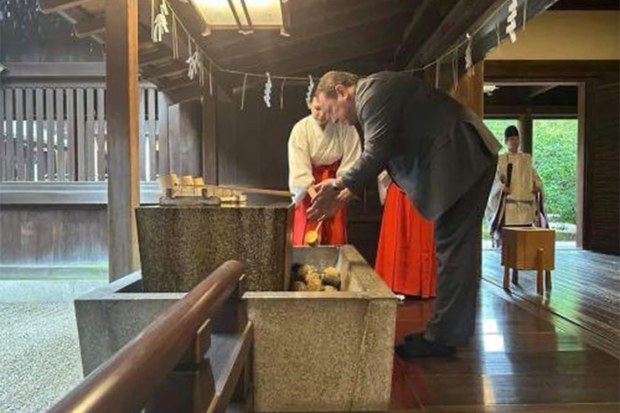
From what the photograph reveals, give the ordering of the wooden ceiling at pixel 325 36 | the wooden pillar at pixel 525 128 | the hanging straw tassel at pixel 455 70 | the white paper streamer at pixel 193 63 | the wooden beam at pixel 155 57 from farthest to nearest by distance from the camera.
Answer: the wooden pillar at pixel 525 128 → the hanging straw tassel at pixel 455 70 → the white paper streamer at pixel 193 63 → the wooden beam at pixel 155 57 → the wooden ceiling at pixel 325 36

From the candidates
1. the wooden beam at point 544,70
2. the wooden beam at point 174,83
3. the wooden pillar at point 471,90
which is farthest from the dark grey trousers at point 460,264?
the wooden beam at point 544,70

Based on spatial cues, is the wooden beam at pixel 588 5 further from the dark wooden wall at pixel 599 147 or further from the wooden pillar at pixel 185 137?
the wooden pillar at pixel 185 137

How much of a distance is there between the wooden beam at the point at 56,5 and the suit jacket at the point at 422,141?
1.47 meters

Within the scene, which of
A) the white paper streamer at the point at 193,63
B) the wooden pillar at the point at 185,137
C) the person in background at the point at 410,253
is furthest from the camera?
the wooden pillar at the point at 185,137

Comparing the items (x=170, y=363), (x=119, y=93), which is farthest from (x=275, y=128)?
(x=170, y=363)

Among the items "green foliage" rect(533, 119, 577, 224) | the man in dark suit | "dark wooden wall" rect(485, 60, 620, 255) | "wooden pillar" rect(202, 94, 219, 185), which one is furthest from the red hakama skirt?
"green foliage" rect(533, 119, 577, 224)

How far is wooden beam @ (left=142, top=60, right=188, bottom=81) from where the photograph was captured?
3.90 meters

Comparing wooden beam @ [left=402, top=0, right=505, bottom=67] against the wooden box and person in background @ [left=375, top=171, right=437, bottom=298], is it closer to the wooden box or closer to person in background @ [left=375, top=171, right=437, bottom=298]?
person in background @ [left=375, top=171, right=437, bottom=298]

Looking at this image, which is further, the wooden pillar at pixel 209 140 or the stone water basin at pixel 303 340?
the wooden pillar at pixel 209 140

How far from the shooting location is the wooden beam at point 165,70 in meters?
3.90

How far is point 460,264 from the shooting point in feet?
7.12

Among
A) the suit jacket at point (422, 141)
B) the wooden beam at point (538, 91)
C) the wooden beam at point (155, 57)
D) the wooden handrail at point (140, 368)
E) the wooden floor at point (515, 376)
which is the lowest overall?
the wooden floor at point (515, 376)

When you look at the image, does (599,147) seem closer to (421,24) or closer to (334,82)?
(421,24)

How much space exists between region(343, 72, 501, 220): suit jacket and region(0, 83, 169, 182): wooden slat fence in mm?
3330
